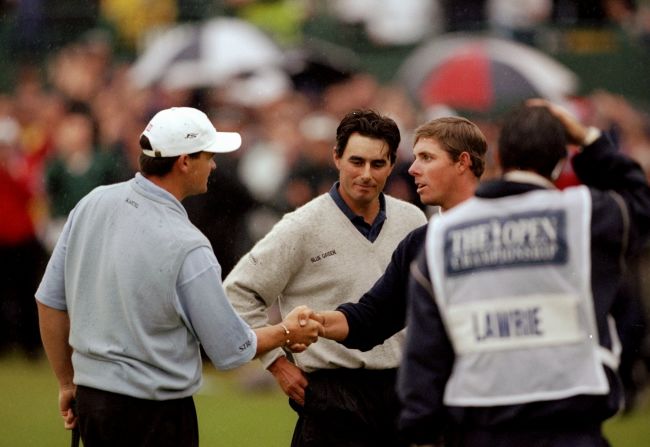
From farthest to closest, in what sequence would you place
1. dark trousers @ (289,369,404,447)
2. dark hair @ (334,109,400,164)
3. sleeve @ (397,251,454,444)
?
1. dark hair @ (334,109,400,164)
2. dark trousers @ (289,369,404,447)
3. sleeve @ (397,251,454,444)

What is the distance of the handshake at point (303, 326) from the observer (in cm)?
611

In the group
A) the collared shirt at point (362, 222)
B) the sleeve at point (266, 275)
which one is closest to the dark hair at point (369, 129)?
the collared shirt at point (362, 222)

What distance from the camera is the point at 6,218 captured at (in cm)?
1449

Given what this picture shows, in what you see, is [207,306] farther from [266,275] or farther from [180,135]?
[266,275]

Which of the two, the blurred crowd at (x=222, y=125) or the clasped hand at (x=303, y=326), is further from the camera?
the blurred crowd at (x=222, y=125)

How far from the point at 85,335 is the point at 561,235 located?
2.06m

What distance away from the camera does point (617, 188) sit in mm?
4918

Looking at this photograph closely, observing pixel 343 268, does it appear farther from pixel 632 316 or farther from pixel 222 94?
pixel 222 94

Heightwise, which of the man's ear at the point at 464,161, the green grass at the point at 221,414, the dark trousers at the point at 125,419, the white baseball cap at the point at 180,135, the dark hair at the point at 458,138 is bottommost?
the green grass at the point at 221,414

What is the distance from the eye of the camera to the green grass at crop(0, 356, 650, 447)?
408 inches

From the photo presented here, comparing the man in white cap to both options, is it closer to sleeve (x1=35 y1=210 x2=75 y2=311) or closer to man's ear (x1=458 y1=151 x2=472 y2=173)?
sleeve (x1=35 y1=210 x2=75 y2=311)

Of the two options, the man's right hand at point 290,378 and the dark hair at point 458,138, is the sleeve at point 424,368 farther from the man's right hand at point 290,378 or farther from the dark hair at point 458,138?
the man's right hand at point 290,378

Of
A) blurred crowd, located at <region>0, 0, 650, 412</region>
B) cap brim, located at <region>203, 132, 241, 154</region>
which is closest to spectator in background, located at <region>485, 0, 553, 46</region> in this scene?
blurred crowd, located at <region>0, 0, 650, 412</region>

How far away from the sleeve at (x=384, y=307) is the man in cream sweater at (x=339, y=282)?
0.37 meters
